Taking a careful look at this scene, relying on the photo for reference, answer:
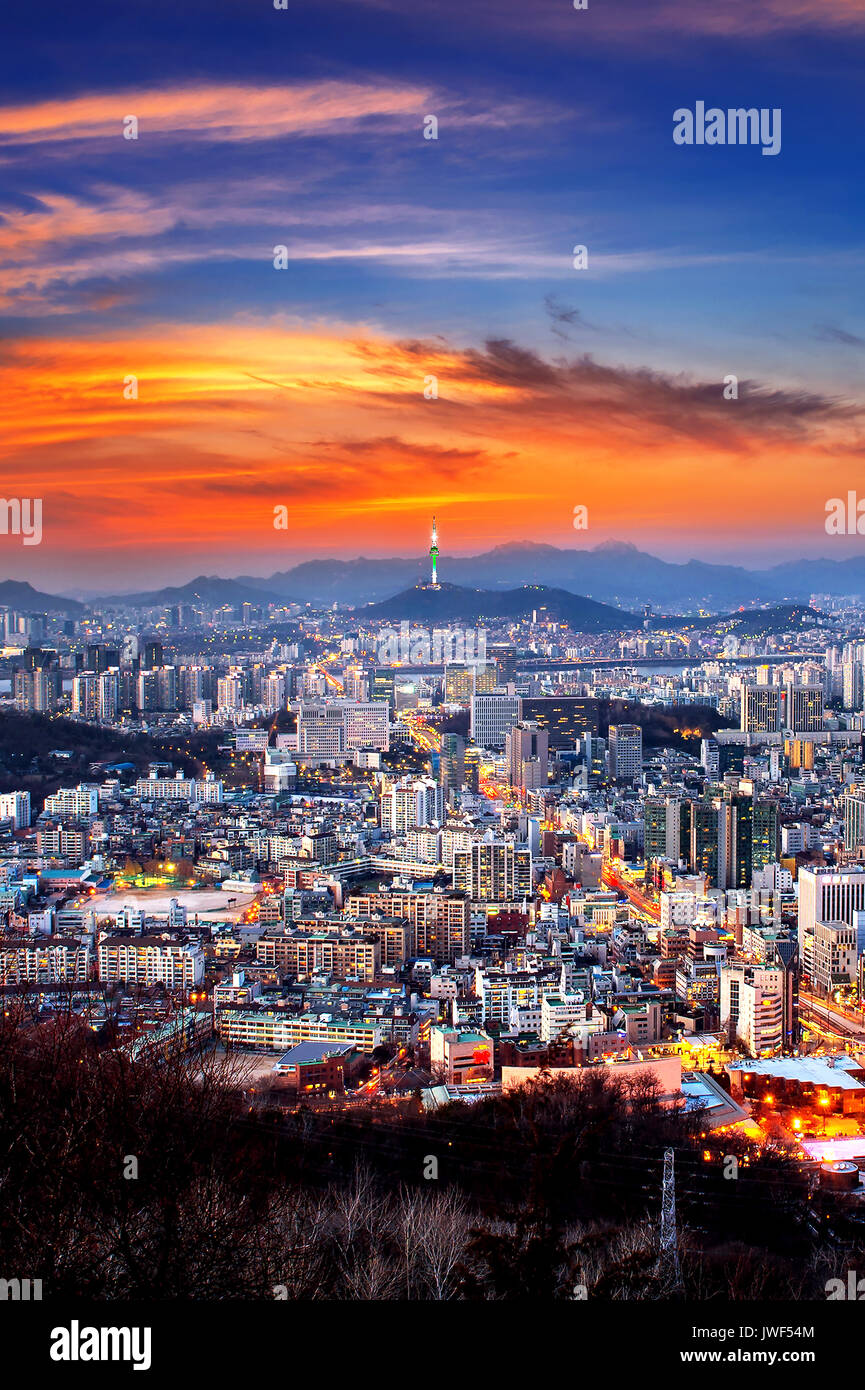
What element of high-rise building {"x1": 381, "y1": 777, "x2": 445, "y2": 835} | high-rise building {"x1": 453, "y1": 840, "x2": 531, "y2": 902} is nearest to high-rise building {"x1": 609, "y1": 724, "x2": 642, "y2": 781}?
high-rise building {"x1": 381, "y1": 777, "x2": 445, "y2": 835}

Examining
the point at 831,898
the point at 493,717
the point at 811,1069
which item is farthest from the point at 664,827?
the point at 493,717

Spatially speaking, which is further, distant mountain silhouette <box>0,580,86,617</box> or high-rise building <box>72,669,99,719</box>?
distant mountain silhouette <box>0,580,86,617</box>

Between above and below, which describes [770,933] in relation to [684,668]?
below

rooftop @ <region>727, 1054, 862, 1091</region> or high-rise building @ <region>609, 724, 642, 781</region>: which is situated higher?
high-rise building @ <region>609, 724, 642, 781</region>

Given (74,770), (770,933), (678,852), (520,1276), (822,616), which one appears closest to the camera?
(520,1276)

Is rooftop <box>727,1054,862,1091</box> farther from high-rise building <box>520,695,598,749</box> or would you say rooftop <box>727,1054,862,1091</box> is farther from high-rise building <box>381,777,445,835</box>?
high-rise building <box>520,695,598,749</box>

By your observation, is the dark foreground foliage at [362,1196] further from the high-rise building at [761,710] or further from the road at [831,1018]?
the high-rise building at [761,710]

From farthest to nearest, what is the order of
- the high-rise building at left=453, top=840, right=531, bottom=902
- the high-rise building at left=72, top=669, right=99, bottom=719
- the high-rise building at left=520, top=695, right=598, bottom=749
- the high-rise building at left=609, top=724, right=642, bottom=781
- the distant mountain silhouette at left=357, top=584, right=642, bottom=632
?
1. the distant mountain silhouette at left=357, top=584, right=642, bottom=632
2. the high-rise building at left=72, top=669, right=99, bottom=719
3. the high-rise building at left=520, top=695, right=598, bottom=749
4. the high-rise building at left=609, top=724, right=642, bottom=781
5. the high-rise building at left=453, top=840, right=531, bottom=902

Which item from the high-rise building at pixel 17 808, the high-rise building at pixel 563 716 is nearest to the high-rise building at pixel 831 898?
the high-rise building at pixel 17 808

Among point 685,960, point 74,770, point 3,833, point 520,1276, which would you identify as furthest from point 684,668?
point 520,1276
